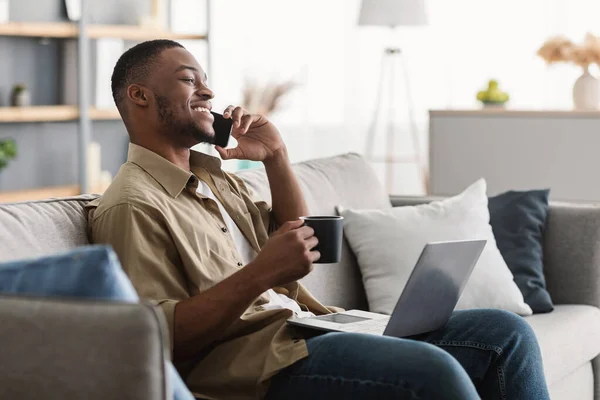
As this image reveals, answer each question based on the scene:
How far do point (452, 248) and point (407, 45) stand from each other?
14.3 feet

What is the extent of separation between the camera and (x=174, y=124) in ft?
6.84

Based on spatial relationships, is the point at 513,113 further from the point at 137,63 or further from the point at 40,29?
the point at 137,63

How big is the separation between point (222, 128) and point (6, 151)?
2732 millimetres

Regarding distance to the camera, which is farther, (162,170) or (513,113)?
(513,113)

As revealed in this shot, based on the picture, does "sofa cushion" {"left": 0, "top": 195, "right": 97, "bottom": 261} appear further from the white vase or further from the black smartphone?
the white vase

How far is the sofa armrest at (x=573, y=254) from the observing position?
286 centimetres

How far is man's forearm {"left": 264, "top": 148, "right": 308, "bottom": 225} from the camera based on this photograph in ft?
7.61

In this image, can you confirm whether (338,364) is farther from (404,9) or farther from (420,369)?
(404,9)

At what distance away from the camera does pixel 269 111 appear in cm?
612

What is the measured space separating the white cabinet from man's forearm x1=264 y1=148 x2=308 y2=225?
2169mm

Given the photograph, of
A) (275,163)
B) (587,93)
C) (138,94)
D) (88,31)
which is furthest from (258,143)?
(88,31)

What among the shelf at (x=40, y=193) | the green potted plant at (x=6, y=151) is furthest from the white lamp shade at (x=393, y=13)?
the green potted plant at (x=6, y=151)

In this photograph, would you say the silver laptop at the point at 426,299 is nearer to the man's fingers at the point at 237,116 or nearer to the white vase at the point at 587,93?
the man's fingers at the point at 237,116

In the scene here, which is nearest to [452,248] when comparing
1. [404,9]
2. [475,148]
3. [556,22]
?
[475,148]
